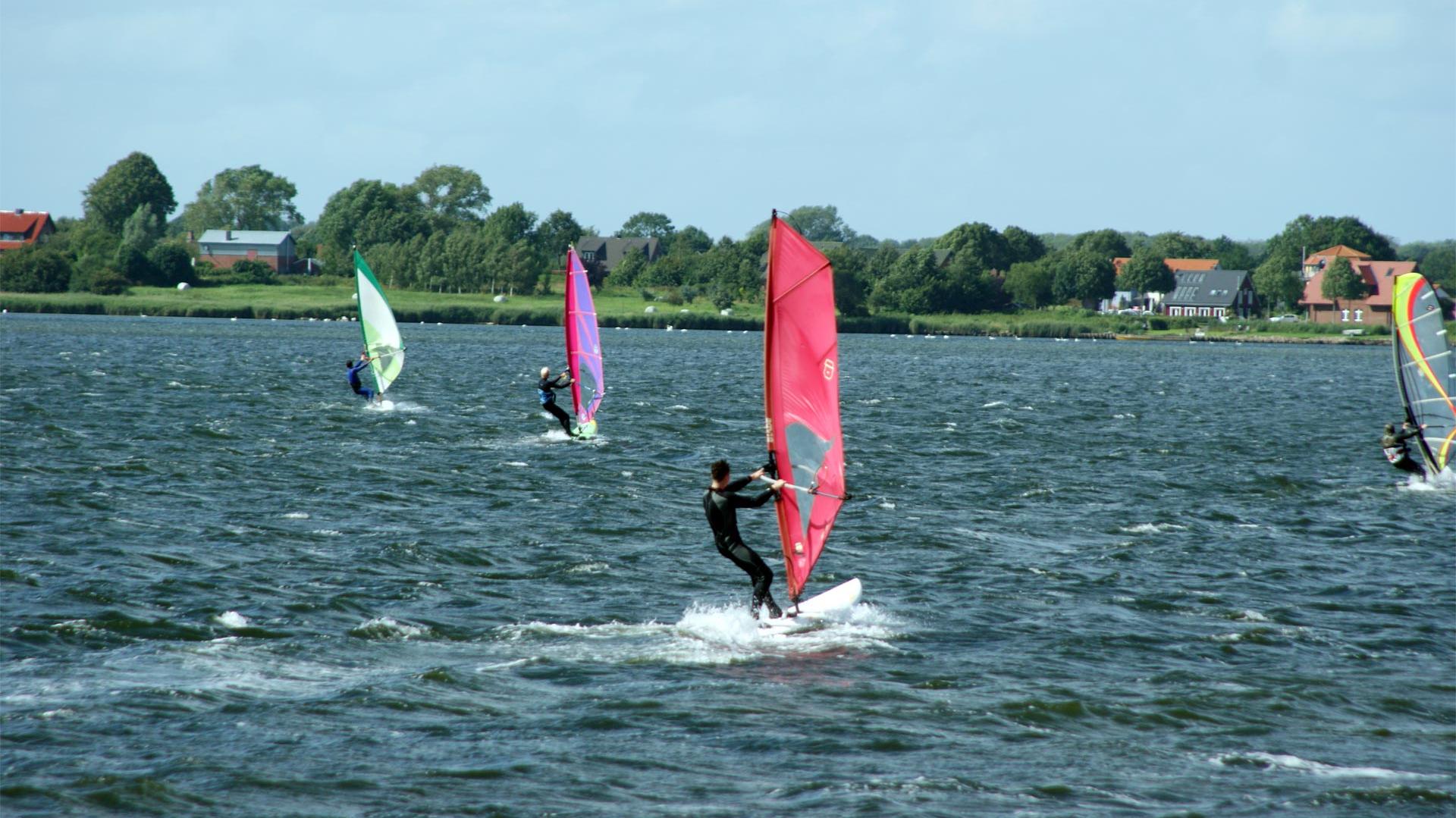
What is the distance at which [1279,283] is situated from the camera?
532 ft

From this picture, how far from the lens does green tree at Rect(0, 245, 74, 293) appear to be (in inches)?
5408

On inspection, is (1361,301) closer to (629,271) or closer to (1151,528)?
(629,271)

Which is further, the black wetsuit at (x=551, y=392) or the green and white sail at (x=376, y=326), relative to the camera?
the green and white sail at (x=376, y=326)

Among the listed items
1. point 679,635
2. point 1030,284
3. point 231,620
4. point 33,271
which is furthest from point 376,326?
point 1030,284

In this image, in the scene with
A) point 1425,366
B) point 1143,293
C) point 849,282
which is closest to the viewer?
point 1425,366

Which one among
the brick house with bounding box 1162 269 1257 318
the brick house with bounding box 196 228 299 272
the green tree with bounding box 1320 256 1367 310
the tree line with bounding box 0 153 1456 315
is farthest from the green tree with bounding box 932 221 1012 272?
the brick house with bounding box 196 228 299 272

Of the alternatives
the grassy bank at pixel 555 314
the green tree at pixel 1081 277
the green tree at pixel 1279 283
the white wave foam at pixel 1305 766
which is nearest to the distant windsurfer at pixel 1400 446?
the white wave foam at pixel 1305 766

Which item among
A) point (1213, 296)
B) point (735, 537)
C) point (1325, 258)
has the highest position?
point (1325, 258)

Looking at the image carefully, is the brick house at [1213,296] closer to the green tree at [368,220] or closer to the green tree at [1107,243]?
the green tree at [1107,243]

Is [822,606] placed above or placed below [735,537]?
below

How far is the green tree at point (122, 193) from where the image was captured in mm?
178750

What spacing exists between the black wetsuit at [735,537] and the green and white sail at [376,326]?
24.4m

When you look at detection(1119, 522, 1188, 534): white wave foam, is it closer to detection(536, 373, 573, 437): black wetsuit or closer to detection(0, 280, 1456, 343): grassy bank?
detection(536, 373, 573, 437): black wetsuit

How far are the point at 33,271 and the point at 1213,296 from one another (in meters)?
130
